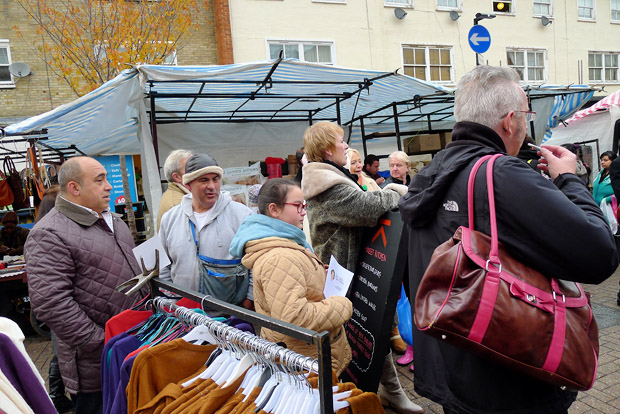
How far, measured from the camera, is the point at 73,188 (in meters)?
2.72

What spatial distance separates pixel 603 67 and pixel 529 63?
393 cm

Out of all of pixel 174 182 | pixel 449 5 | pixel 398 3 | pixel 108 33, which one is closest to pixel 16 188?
pixel 108 33

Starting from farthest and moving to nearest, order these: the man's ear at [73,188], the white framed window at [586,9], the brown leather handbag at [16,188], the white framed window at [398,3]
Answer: the white framed window at [586,9] → the white framed window at [398,3] → the brown leather handbag at [16,188] → the man's ear at [73,188]

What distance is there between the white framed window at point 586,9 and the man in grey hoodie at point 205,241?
20488 millimetres

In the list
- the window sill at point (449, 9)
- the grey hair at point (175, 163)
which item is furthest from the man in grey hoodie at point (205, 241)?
the window sill at point (449, 9)

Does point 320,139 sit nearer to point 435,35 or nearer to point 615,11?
point 435,35

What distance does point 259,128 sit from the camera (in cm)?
975

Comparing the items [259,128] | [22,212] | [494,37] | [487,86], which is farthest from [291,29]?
[487,86]

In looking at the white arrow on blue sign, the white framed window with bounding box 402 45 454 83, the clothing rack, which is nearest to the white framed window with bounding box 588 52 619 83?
the white framed window with bounding box 402 45 454 83

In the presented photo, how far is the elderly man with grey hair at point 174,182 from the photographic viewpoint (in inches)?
158

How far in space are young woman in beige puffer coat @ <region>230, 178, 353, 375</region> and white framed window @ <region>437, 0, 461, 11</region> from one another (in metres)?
15.9

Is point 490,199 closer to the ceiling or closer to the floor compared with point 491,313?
closer to the ceiling

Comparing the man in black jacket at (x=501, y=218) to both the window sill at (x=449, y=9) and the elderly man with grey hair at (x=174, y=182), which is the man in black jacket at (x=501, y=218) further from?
the window sill at (x=449, y=9)

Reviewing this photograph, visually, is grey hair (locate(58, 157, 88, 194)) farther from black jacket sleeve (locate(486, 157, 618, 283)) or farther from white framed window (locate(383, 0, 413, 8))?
white framed window (locate(383, 0, 413, 8))
